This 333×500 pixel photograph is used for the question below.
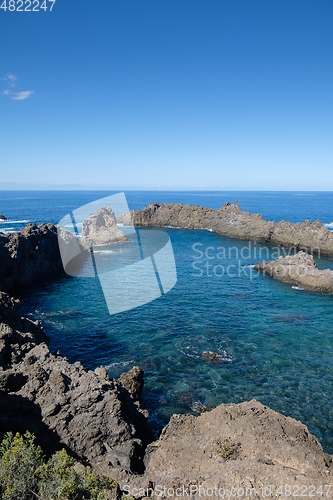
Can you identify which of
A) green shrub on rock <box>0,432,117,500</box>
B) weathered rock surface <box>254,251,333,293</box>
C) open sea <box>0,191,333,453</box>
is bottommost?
open sea <box>0,191,333,453</box>

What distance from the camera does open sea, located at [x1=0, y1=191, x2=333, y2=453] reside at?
793 inches

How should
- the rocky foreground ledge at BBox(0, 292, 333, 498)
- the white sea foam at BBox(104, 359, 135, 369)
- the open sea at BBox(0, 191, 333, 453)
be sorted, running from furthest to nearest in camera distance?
the white sea foam at BBox(104, 359, 135, 369)
the open sea at BBox(0, 191, 333, 453)
the rocky foreground ledge at BBox(0, 292, 333, 498)

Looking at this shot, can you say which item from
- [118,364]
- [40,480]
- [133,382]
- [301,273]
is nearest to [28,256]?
[118,364]

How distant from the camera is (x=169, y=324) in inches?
1224

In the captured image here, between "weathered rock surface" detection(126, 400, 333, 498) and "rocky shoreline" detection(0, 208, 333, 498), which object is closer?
"weathered rock surface" detection(126, 400, 333, 498)

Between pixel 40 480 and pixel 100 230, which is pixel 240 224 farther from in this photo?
pixel 40 480

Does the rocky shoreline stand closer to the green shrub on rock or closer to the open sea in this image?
the green shrub on rock

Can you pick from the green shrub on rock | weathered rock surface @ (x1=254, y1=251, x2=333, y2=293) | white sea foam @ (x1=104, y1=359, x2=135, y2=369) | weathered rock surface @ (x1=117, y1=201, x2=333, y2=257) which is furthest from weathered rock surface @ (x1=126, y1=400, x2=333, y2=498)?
weathered rock surface @ (x1=117, y1=201, x2=333, y2=257)

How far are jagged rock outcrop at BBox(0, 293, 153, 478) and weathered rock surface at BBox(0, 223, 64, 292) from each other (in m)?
28.4

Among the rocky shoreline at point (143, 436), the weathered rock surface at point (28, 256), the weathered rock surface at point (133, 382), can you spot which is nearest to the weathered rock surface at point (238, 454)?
the rocky shoreline at point (143, 436)

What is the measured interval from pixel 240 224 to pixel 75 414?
78.7 meters

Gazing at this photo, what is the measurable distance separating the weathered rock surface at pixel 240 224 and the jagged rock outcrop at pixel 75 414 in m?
62.6

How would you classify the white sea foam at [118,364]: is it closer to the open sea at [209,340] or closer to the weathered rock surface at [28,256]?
the open sea at [209,340]

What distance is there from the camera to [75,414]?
13133 millimetres
